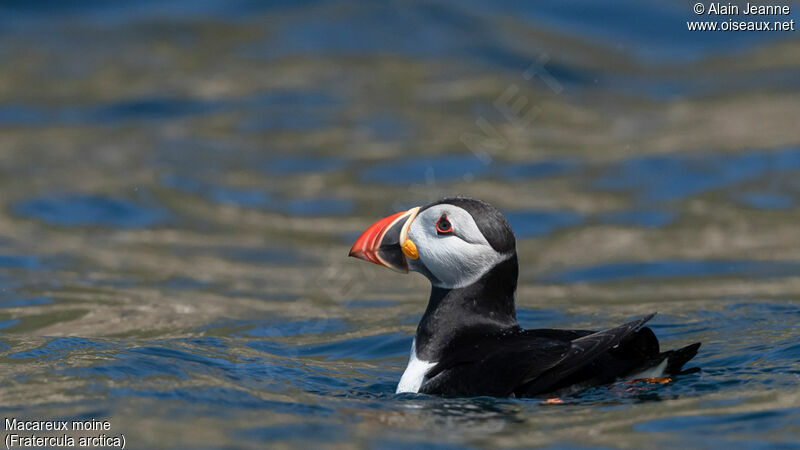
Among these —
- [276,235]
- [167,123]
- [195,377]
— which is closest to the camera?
[195,377]

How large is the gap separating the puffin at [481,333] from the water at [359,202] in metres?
0.14

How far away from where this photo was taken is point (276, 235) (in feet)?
41.1

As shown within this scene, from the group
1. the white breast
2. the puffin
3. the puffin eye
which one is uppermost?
the puffin eye

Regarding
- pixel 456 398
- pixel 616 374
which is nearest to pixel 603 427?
pixel 616 374

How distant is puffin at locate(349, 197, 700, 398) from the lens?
555cm

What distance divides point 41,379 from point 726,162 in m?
9.30

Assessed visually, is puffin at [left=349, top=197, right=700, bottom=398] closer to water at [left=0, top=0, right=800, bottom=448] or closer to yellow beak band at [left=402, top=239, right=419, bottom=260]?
yellow beak band at [left=402, top=239, right=419, bottom=260]

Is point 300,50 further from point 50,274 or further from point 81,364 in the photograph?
point 81,364

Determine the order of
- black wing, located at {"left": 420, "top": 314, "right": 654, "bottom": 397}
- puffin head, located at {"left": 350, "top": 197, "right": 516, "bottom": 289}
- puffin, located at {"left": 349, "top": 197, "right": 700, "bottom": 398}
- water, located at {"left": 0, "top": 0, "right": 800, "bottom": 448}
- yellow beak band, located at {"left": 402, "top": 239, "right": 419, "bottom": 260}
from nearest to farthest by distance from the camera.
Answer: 1. black wing, located at {"left": 420, "top": 314, "right": 654, "bottom": 397}
2. puffin, located at {"left": 349, "top": 197, "right": 700, "bottom": 398}
3. water, located at {"left": 0, "top": 0, "right": 800, "bottom": 448}
4. puffin head, located at {"left": 350, "top": 197, "right": 516, "bottom": 289}
5. yellow beak band, located at {"left": 402, "top": 239, "right": 419, "bottom": 260}

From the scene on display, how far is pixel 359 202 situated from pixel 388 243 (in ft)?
22.3

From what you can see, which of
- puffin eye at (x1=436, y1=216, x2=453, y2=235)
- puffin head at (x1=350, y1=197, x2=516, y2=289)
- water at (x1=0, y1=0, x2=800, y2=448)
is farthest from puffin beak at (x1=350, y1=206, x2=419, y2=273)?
water at (x1=0, y1=0, x2=800, y2=448)

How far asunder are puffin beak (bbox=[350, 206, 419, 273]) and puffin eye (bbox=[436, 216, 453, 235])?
22 cm

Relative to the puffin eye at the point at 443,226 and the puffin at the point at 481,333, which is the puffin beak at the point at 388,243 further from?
→ the puffin eye at the point at 443,226

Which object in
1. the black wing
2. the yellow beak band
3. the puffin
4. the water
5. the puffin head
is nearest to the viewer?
the black wing
